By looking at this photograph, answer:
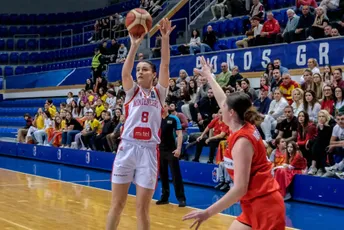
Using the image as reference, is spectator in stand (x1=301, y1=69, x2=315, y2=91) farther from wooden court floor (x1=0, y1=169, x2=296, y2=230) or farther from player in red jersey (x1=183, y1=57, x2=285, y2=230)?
player in red jersey (x1=183, y1=57, x2=285, y2=230)

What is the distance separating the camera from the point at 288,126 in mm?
9805

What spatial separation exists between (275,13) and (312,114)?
601 centimetres

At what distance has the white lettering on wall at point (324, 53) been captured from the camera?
1162 cm

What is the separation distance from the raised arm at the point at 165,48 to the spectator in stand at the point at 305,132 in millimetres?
4700

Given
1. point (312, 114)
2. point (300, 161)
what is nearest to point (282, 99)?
point (312, 114)

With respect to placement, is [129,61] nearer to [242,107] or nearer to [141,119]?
[141,119]

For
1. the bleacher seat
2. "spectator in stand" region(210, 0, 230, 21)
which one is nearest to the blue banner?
"spectator in stand" region(210, 0, 230, 21)

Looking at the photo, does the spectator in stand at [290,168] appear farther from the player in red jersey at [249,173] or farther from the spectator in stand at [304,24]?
the player in red jersey at [249,173]

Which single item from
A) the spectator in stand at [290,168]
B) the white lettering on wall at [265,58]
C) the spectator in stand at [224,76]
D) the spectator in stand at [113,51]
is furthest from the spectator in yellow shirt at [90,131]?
the spectator in stand at [290,168]

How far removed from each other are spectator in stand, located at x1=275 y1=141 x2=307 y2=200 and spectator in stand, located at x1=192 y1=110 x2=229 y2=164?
173 centimetres

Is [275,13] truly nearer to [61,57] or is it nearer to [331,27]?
[331,27]

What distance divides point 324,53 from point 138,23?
7.19 metres

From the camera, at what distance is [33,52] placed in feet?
87.5

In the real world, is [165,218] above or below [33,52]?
below
